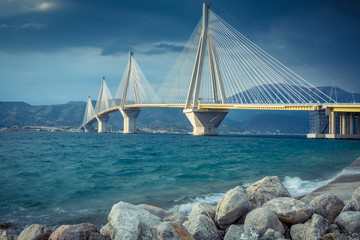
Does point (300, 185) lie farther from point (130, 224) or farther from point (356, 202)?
point (130, 224)

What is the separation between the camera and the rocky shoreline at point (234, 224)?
165 inches

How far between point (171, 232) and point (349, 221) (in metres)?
2.34

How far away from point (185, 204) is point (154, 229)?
4.06m

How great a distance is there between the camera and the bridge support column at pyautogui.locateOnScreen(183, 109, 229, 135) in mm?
51844

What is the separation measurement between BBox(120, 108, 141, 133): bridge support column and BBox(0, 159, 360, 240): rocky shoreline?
232 ft

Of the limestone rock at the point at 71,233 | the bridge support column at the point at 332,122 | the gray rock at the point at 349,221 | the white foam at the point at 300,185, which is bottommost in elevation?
the white foam at the point at 300,185

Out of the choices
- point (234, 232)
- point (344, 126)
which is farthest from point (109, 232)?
point (344, 126)

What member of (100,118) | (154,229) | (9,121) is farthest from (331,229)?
(9,121)

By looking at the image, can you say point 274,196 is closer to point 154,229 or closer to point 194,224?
point 194,224

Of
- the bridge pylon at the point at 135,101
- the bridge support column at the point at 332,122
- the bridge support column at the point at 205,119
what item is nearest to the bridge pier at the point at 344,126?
the bridge support column at the point at 332,122

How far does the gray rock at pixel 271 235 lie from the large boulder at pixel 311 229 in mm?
375

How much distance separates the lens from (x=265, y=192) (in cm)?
558

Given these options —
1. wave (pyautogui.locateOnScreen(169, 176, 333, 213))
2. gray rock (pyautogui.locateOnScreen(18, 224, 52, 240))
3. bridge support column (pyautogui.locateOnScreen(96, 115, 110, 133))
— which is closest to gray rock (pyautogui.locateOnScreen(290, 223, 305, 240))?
wave (pyautogui.locateOnScreen(169, 176, 333, 213))

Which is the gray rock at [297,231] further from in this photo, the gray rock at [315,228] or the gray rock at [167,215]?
the gray rock at [167,215]
